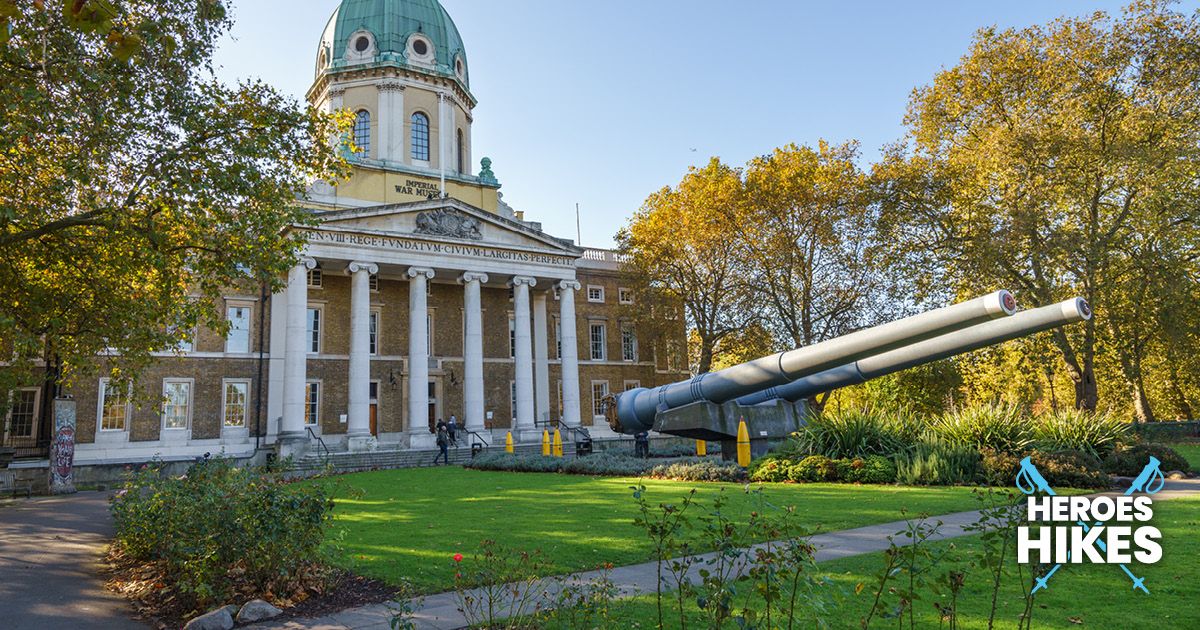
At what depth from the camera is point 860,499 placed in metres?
11.6

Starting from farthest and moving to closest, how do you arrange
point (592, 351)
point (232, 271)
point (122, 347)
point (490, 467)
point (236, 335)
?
point (592, 351)
point (236, 335)
point (490, 467)
point (122, 347)
point (232, 271)

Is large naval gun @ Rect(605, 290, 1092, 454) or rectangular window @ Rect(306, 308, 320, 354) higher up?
rectangular window @ Rect(306, 308, 320, 354)

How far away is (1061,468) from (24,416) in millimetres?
34763

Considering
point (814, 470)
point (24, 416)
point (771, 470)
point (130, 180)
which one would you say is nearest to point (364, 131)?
point (24, 416)

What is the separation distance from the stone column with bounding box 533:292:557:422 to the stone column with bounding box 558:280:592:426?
1635mm

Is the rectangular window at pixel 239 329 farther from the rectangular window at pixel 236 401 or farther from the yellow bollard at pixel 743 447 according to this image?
the yellow bollard at pixel 743 447

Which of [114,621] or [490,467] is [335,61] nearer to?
[490,467]

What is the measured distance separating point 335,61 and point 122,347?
91.9 feet

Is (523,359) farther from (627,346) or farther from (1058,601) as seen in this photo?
(1058,601)

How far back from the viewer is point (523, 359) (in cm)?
3491

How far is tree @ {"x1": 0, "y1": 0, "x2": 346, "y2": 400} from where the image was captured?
38.2 ft

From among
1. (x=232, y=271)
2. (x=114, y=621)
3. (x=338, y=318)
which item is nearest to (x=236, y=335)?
(x=338, y=318)

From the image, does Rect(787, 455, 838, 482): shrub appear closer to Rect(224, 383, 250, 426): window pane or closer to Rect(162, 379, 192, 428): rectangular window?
Rect(224, 383, 250, 426): window pane

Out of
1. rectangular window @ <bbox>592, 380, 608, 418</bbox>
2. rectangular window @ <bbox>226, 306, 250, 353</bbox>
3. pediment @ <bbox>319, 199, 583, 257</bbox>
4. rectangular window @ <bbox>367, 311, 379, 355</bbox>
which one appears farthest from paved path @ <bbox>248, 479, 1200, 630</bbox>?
rectangular window @ <bbox>592, 380, 608, 418</bbox>
